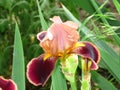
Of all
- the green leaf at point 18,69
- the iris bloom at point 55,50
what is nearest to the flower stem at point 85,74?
the iris bloom at point 55,50

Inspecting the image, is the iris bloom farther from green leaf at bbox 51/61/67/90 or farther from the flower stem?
green leaf at bbox 51/61/67/90

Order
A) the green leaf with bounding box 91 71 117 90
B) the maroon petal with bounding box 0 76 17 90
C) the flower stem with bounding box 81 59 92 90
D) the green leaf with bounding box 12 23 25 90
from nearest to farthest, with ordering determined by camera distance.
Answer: the maroon petal with bounding box 0 76 17 90 < the flower stem with bounding box 81 59 92 90 < the green leaf with bounding box 12 23 25 90 < the green leaf with bounding box 91 71 117 90

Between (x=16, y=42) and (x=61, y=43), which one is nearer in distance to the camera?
(x=61, y=43)

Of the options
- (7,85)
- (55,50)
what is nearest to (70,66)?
(55,50)

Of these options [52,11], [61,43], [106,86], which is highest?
[52,11]

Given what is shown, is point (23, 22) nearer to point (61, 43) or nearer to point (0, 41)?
point (0, 41)

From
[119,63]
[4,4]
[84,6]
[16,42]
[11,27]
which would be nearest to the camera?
[16,42]

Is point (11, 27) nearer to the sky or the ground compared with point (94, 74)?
nearer to the sky

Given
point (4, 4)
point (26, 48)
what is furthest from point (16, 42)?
point (26, 48)

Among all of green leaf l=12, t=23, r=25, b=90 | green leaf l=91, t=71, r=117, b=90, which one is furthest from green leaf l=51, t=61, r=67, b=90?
green leaf l=91, t=71, r=117, b=90

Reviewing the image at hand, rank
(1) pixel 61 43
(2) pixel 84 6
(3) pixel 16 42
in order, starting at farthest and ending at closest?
(2) pixel 84 6 → (3) pixel 16 42 → (1) pixel 61 43
